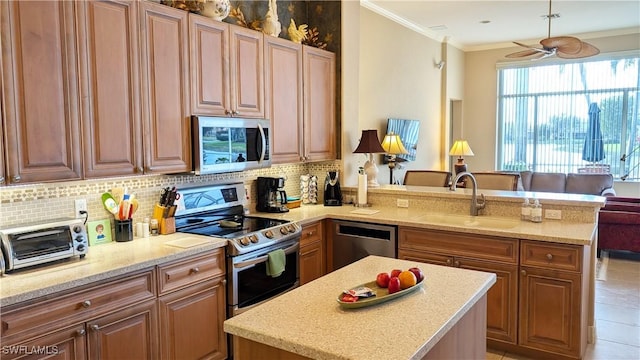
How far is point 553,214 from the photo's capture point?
359 cm

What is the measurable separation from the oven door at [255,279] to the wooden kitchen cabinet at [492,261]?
3.33ft

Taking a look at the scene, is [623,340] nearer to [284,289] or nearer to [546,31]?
[284,289]

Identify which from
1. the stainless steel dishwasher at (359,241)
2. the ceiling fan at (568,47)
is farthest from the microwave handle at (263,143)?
the ceiling fan at (568,47)

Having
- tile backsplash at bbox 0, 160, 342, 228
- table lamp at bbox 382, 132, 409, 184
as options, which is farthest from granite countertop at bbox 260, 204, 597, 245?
table lamp at bbox 382, 132, 409, 184

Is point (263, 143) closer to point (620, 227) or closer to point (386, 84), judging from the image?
point (386, 84)

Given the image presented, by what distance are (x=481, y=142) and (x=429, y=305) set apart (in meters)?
7.95

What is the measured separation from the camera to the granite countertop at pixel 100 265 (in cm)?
206

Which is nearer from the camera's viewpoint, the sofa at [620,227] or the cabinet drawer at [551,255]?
the cabinet drawer at [551,255]

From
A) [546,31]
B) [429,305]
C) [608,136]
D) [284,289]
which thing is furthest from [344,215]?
[608,136]

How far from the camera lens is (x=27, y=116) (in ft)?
7.43

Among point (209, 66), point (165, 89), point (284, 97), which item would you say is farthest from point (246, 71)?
point (165, 89)

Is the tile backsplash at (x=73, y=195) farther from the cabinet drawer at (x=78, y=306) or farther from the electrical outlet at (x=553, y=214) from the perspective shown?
the electrical outlet at (x=553, y=214)

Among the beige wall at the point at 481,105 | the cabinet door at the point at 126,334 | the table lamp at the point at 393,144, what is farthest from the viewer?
the beige wall at the point at 481,105

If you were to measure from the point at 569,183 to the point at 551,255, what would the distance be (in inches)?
207
